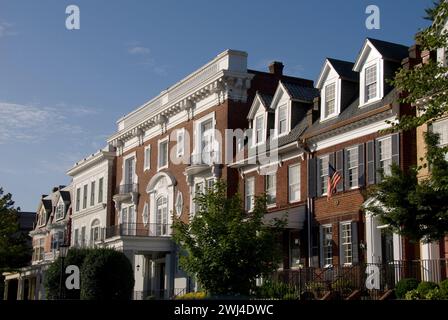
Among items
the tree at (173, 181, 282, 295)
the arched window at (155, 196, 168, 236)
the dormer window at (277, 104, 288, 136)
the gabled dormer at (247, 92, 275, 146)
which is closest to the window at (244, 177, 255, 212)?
the gabled dormer at (247, 92, 275, 146)

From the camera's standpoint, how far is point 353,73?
3134 cm

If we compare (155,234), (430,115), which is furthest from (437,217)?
(155,234)

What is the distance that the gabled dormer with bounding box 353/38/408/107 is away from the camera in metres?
28.5

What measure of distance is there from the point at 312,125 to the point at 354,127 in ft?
12.4

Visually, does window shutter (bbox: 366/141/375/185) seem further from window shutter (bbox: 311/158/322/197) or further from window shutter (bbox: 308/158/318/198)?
window shutter (bbox: 308/158/318/198)

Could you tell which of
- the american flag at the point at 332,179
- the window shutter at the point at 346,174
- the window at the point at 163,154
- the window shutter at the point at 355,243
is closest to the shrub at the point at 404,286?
the window shutter at the point at 355,243

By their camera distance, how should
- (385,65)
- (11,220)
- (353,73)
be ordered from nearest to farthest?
(385,65)
(353,73)
(11,220)

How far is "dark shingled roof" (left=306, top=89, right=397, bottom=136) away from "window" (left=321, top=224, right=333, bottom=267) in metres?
4.28

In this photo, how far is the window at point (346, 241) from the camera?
28930 mm

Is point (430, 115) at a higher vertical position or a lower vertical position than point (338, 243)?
higher

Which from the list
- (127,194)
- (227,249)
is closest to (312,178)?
(227,249)

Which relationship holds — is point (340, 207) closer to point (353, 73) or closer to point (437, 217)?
point (353, 73)

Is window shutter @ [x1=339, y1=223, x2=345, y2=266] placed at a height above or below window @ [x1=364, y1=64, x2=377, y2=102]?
below

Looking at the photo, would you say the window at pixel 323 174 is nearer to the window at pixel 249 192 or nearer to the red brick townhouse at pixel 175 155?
the window at pixel 249 192
